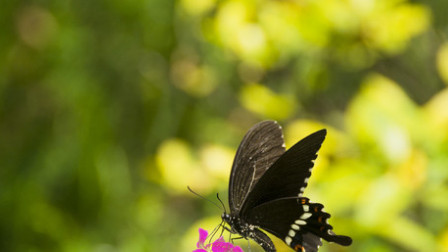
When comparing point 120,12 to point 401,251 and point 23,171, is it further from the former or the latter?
point 401,251

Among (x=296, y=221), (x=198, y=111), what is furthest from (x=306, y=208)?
(x=198, y=111)

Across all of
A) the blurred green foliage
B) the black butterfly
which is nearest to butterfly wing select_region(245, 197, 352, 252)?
the black butterfly

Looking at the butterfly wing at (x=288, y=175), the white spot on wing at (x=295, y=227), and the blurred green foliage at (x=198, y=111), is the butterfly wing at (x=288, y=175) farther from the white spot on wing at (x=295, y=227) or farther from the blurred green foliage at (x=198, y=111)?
the blurred green foliage at (x=198, y=111)

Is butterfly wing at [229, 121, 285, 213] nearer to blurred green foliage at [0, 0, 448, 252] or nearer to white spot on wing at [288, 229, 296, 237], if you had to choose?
white spot on wing at [288, 229, 296, 237]

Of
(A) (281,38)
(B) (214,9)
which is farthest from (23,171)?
(A) (281,38)

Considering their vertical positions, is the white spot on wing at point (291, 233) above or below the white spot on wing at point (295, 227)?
below

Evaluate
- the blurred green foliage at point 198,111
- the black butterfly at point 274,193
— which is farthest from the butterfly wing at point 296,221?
the blurred green foliage at point 198,111
